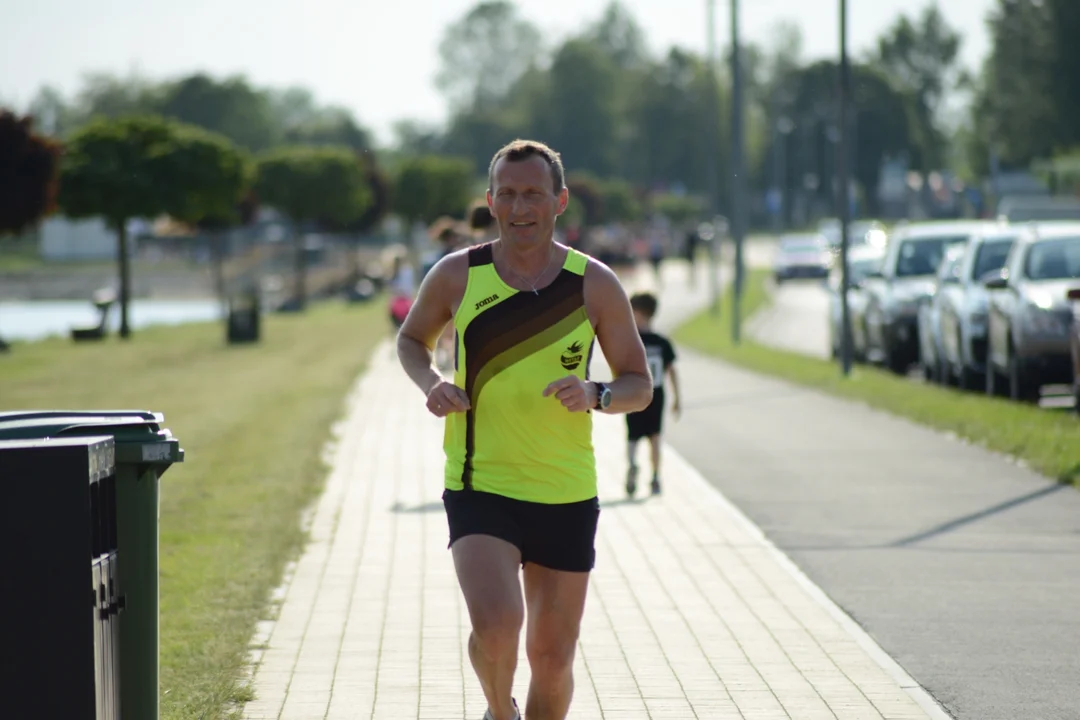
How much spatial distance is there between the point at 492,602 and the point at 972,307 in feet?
51.3

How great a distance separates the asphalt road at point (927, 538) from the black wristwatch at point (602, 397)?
2097 millimetres

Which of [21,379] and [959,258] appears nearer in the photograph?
[959,258]

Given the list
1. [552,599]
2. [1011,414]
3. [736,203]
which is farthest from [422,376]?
[736,203]

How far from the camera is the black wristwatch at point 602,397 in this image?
4910mm

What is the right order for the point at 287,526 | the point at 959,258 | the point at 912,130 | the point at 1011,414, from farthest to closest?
the point at 912,130, the point at 959,258, the point at 1011,414, the point at 287,526

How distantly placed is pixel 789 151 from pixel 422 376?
145399 mm

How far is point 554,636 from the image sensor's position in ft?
16.7

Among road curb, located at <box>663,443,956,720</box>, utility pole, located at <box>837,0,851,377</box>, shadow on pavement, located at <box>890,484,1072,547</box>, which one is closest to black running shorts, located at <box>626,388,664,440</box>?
road curb, located at <box>663,443,956,720</box>

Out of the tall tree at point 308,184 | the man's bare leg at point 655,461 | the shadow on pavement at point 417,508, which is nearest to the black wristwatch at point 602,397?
the shadow on pavement at point 417,508

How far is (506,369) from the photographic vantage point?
4969mm

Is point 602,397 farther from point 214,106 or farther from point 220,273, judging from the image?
point 214,106

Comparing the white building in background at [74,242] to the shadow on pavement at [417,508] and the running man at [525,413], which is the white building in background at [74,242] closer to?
the shadow on pavement at [417,508]

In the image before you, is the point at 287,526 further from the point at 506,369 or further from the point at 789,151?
the point at 789,151

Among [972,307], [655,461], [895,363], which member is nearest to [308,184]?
[895,363]
